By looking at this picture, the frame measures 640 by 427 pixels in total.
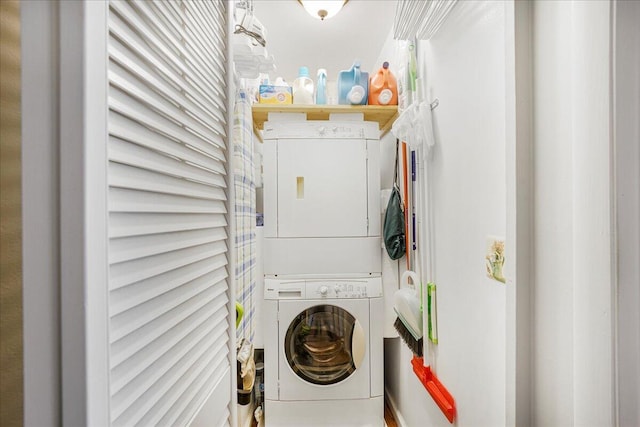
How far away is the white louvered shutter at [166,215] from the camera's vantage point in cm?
45

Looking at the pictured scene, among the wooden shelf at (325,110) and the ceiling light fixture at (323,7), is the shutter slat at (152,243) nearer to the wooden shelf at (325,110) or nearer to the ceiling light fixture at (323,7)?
the wooden shelf at (325,110)

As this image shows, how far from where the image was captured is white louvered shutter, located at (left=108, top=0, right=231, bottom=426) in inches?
17.7

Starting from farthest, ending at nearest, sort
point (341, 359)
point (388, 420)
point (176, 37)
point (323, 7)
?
1. point (388, 420)
2. point (341, 359)
3. point (323, 7)
4. point (176, 37)

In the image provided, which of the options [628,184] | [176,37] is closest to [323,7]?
[176,37]

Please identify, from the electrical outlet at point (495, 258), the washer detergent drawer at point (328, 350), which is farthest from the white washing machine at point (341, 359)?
the electrical outlet at point (495, 258)

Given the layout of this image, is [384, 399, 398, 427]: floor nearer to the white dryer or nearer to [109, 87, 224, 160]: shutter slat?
the white dryer

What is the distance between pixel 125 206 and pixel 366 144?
5.25 ft

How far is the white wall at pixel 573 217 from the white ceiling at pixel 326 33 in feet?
5.14

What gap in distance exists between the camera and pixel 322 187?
6.13 ft

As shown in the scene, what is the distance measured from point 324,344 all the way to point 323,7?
2088 mm

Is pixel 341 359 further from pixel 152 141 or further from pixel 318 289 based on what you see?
pixel 152 141

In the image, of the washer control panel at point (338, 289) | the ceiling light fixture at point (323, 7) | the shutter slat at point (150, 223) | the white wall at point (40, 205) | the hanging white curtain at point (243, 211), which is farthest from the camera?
the washer control panel at point (338, 289)

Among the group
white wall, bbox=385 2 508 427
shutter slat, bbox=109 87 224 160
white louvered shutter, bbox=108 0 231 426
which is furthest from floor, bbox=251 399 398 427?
shutter slat, bbox=109 87 224 160

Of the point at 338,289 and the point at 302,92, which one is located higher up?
the point at 302,92
